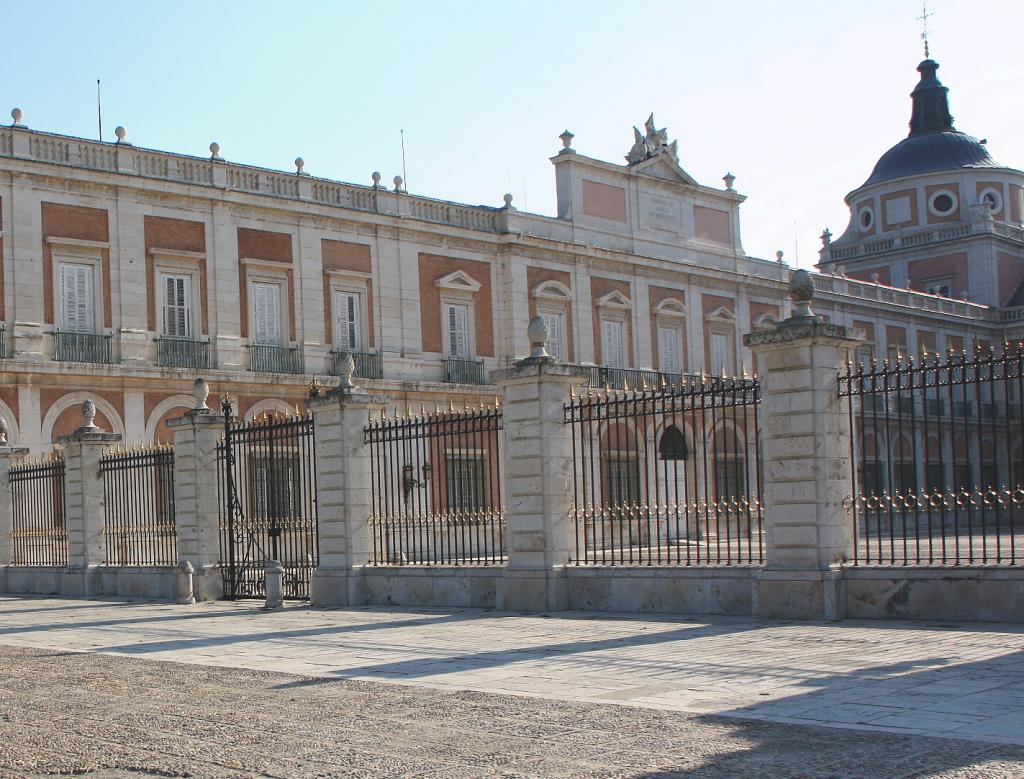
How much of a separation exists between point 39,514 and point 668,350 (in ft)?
75.0

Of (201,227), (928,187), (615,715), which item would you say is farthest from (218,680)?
(928,187)

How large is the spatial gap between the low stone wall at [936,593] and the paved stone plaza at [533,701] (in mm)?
287

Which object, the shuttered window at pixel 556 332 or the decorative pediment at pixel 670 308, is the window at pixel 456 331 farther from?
the decorative pediment at pixel 670 308

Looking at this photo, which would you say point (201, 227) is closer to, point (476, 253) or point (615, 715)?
point (476, 253)

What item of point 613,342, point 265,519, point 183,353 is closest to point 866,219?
point 613,342

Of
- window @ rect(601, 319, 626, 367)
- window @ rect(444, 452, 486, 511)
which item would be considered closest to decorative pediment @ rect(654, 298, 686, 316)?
window @ rect(601, 319, 626, 367)

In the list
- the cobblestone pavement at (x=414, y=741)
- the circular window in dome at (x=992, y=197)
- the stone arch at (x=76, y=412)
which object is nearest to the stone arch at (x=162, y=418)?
the stone arch at (x=76, y=412)

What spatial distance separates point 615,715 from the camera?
768cm

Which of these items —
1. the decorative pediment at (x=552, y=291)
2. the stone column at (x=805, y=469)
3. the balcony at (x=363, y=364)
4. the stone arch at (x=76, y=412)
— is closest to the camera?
the stone column at (x=805, y=469)

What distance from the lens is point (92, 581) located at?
2130cm

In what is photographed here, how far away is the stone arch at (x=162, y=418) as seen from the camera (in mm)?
29484

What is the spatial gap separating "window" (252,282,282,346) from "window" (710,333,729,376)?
51.7 ft

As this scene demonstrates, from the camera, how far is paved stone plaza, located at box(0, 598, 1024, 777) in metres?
6.55

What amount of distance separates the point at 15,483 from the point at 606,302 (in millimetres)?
19931
